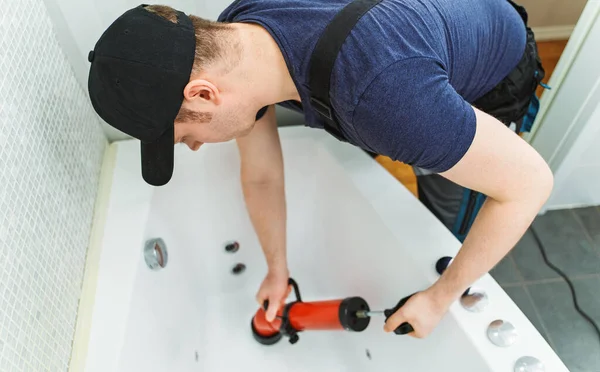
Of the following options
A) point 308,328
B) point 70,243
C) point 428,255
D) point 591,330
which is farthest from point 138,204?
point 591,330

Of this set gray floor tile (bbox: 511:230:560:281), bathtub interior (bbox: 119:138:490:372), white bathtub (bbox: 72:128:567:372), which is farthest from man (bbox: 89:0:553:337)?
gray floor tile (bbox: 511:230:560:281)

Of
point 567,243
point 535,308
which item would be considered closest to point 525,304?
point 535,308

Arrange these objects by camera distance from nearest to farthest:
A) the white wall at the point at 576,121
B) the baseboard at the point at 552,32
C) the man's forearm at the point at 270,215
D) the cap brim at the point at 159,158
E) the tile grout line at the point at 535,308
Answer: the cap brim at the point at 159,158 < the man's forearm at the point at 270,215 < the white wall at the point at 576,121 < the tile grout line at the point at 535,308 < the baseboard at the point at 552,32

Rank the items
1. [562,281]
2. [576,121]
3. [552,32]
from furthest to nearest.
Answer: [552,32] < [562,281] < [576,121]

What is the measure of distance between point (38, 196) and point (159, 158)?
0.22 meters

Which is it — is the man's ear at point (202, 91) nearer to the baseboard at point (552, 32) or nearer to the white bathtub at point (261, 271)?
the white bathtub at point (261, 271)

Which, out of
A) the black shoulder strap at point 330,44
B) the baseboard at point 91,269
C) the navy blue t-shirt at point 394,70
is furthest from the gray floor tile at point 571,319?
the baseboard at point 91,269

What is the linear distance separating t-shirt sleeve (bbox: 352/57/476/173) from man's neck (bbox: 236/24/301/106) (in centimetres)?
15

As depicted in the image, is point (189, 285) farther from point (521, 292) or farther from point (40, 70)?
point (521, 292)

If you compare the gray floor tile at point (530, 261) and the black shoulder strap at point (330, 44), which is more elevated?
the black shoulder strap at point (330, 44)

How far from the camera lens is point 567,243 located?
1.45 m

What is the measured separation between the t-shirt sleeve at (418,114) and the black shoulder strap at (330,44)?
0.07 meters

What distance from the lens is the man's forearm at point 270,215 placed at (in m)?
1.07

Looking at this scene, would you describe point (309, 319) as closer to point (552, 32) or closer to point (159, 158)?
point (159, 158)
